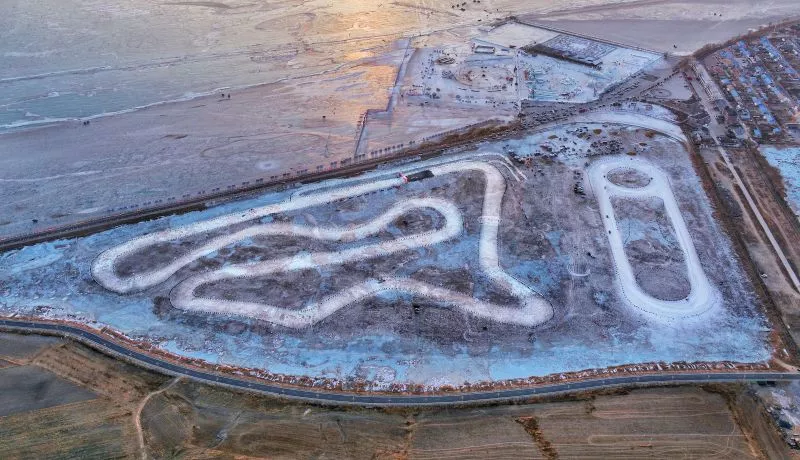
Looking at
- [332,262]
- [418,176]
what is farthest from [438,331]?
[418,176]

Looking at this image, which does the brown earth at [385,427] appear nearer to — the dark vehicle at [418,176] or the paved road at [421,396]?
the paved road at [421,396]

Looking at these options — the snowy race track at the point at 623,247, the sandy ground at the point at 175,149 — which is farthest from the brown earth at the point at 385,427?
the sandy ground at the point at 175,149

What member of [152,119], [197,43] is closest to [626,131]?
[152,119]

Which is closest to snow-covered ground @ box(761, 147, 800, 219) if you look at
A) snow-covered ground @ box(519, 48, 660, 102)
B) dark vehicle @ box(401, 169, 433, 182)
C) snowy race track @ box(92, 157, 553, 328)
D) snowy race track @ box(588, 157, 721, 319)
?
snowy race track @ box(588, 157, 721, 319)

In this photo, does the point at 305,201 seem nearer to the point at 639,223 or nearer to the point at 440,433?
the point at 440,433

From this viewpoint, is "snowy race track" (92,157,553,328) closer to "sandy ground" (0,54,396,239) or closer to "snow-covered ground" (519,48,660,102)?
"sandy ground" (0,54,396,239)
